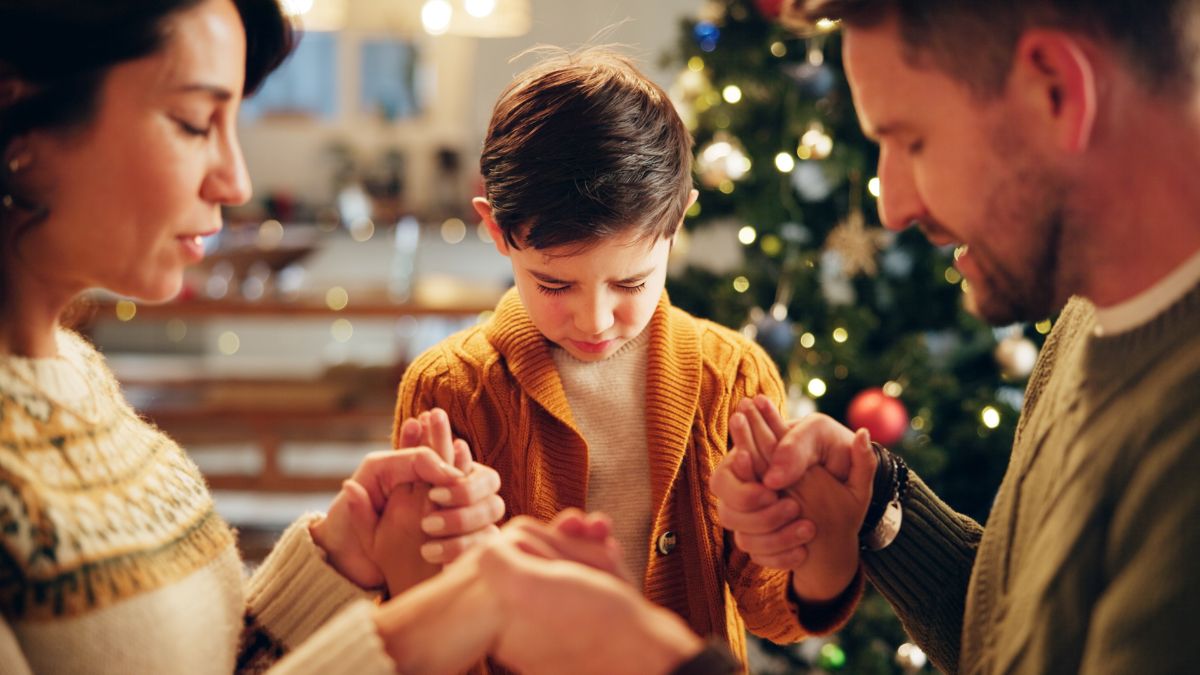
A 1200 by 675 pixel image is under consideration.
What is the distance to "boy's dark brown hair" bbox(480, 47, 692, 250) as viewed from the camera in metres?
1.35

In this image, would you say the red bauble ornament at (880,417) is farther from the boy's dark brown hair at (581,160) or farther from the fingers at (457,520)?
the fingers at (457,520)

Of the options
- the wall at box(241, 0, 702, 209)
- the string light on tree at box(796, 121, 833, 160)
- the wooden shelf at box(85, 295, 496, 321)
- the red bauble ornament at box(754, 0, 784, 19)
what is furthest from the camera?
the wall at box(241, 0, 702, 209)

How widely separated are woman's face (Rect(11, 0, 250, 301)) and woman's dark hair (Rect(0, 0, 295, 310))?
0.01 m

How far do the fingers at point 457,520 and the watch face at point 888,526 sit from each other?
0.47 metres

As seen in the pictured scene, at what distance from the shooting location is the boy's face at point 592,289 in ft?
4.44

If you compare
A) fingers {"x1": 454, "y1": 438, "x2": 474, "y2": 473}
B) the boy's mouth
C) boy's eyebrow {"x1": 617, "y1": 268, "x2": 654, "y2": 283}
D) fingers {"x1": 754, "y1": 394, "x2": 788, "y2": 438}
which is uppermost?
boy's eyebrow {"x1": 617, "y1": 268, "x2": 654, "y2": 283}

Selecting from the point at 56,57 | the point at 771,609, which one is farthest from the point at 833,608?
the point at 56,57

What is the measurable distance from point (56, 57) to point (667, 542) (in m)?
0.95

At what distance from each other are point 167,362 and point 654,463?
21.6 feet

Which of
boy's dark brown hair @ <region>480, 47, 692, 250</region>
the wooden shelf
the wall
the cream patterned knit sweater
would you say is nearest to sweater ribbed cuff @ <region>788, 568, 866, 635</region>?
boy's dark brown hair @ <region>480, 47, 692, 250</region>

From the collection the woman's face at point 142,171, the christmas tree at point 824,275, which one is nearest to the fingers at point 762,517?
the woman's face at point 142,171

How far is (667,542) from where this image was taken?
1.46m

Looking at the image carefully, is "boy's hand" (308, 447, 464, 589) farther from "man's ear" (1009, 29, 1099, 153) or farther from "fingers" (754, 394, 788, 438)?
"man's ear" (1009, 29, 1099, 153)

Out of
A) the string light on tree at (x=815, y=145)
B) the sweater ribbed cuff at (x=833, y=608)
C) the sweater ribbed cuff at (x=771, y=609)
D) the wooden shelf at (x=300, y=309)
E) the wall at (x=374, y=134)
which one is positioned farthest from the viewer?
the wall at (x=374, y=134)
